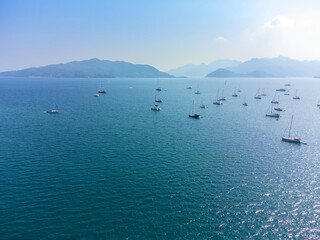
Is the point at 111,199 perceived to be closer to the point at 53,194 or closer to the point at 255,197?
the point at 53,194

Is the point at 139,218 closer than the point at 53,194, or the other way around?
the point at 139,218

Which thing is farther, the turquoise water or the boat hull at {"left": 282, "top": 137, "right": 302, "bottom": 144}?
the boat hull at {"left": 282, "top": 137, "right": 302, "bottom": 144}

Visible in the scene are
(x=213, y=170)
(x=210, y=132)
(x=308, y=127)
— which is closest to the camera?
(x=213, y=170)

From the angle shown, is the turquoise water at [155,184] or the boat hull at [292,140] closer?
the turquoise water at [155,184]

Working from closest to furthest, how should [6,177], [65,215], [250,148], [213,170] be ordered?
[65,215], [6,177], [213,170], [250,148]

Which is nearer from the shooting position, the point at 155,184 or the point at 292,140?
the point at 155,184

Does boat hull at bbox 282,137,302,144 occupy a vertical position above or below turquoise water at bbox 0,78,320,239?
above

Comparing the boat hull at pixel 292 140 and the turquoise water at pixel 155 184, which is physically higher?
the boat hull at pixel 292 140

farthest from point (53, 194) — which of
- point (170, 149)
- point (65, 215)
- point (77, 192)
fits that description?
point (170, 149)

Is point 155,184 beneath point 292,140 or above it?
beneath
